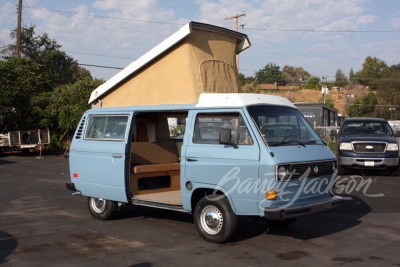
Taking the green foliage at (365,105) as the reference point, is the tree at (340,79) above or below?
above

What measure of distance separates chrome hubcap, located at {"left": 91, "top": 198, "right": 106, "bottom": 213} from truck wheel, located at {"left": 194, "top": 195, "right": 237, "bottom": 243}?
249 centimetres

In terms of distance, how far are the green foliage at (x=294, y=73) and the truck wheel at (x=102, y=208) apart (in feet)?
336

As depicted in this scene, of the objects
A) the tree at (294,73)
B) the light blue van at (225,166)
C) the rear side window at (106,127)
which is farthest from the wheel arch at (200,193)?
the tree at (294,73)

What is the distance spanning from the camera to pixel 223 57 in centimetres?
845

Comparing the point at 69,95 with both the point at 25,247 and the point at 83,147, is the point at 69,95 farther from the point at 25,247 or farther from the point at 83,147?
the point at 25,247

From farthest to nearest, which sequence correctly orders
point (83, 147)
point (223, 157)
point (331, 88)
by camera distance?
point (331, 88) < point (83, 147) < point (223, 157)

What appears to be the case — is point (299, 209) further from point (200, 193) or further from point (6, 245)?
point (6, 245)

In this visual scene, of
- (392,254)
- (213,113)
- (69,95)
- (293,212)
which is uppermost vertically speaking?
(69,95)

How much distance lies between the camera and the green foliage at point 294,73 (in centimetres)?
10788

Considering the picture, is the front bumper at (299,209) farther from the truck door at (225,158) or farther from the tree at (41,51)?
the tree at (41,51)

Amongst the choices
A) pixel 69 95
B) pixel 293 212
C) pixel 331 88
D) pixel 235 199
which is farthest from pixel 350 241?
pixel 331 88

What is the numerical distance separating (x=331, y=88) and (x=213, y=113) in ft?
340

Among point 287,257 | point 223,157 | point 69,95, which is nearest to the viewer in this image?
point 287,257

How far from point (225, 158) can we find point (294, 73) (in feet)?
349
